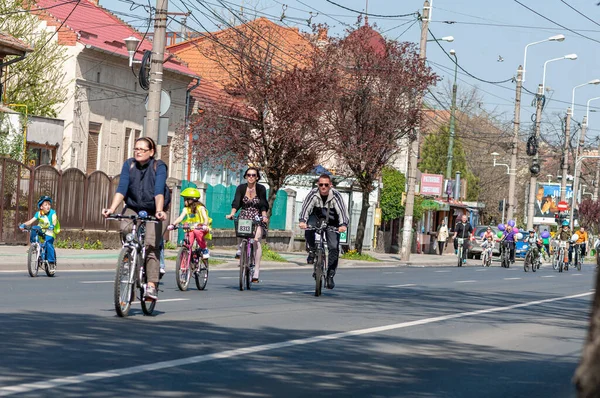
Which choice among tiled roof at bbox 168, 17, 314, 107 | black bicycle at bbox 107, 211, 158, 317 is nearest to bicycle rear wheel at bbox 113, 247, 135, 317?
black bicycle at bbox 107, 211, 158, 317

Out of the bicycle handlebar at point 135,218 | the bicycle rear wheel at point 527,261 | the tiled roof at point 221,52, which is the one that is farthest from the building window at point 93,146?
the bicycle handlebar at point 135,218

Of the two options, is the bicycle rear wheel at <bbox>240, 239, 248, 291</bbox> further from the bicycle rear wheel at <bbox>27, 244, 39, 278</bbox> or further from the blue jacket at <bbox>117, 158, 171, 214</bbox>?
the blue jacket at <bbox>117, 158, 171, 214</bbox>

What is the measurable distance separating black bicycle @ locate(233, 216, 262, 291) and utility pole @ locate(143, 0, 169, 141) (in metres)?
7.63

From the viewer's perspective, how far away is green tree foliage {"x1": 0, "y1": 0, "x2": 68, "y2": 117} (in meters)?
38.7

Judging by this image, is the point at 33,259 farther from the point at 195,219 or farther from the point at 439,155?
the point at 439,155

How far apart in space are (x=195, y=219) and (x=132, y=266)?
6027 millimetres

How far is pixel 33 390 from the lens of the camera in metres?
7.07

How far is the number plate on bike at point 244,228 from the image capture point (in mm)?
16844

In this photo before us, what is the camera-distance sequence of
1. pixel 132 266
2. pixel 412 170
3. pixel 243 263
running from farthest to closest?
pixel 412 170 → pixel 243 263 → pixel 132 266

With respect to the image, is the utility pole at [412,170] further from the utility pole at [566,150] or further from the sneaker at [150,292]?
the utility pole at [566,150]

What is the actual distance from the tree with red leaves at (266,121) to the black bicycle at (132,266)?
21052mm

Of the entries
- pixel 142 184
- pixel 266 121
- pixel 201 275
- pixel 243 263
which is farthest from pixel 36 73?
pixel 142 184

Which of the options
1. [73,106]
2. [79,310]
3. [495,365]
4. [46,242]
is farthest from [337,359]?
[73,106]

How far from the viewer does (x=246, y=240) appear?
1711 centimetres
